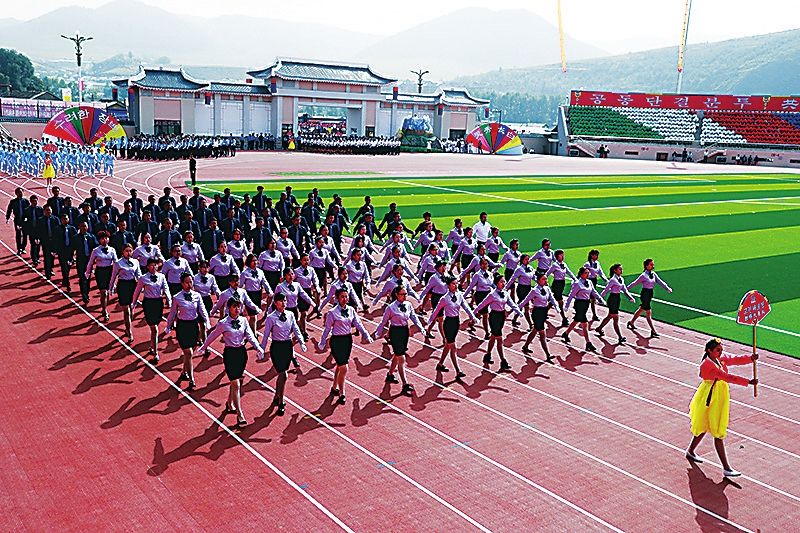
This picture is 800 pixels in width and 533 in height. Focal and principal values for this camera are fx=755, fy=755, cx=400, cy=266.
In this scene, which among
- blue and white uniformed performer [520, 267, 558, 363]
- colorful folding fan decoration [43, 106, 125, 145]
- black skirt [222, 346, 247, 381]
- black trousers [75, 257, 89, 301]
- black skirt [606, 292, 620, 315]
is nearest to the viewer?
black skirt [222, 346, 247, 381]

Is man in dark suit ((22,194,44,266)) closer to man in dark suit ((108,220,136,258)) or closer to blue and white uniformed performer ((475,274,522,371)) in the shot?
man in dark suit ((108,220,136,258))

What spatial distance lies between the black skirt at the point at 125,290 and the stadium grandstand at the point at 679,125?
7672cm

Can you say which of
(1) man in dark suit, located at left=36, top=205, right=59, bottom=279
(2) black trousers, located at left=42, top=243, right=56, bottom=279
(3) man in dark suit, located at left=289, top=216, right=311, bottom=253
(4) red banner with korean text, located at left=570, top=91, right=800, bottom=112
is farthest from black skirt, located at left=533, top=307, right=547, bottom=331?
(4) red banner with korean text, located at left=570, top=91, right=800, bottom=112

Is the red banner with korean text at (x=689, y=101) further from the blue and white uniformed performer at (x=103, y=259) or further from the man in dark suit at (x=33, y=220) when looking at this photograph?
the blue and white uniformed performer at (x=103, y=259)

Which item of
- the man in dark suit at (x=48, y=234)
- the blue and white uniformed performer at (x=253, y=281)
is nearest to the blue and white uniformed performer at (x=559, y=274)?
the blue and white uniformed performer at (x=253, y=281)

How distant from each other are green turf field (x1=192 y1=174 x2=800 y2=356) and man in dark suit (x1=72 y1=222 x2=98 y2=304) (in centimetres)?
1252

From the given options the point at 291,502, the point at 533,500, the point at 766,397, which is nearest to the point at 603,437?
the point at 533,500

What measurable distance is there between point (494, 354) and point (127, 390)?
20.9 ft

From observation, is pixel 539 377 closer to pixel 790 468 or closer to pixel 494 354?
pixel 494 354

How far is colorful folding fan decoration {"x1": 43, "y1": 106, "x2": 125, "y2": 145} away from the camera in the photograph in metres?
42.1

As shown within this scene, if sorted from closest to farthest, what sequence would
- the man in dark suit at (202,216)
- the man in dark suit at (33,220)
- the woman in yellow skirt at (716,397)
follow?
1. the woman in yellow skirt at (716,397)
2. the man in dark suit at (33,220)
3. the man in dark suit at (202,216)

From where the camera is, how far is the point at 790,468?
9.75 m

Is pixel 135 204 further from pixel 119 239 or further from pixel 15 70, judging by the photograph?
pixel 15 70

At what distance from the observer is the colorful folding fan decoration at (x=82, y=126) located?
42125 mm
